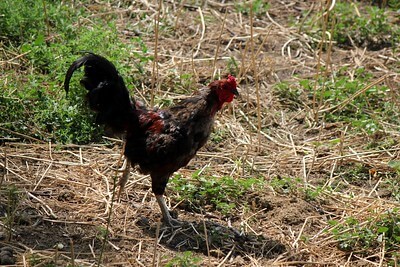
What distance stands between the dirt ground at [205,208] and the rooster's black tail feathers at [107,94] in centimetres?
74

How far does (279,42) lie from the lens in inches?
377

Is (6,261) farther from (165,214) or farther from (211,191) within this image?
(211,191)

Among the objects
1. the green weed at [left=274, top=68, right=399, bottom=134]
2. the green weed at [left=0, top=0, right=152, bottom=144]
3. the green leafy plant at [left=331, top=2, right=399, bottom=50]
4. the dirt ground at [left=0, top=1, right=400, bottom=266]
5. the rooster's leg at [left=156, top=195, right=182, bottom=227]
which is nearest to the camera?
the dirt ground at [left=0, top=1, right=400, bottom=266]

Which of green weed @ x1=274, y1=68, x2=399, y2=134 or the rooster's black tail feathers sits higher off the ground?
the rooster's black tail feathers

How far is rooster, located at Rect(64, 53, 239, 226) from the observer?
5.87m

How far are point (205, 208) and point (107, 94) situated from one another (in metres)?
1.36

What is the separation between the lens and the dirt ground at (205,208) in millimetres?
5613

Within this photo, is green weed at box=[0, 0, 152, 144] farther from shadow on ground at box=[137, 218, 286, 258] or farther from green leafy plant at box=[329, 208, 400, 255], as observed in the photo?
green leafy plant at box=[329, 208, 400, 255]

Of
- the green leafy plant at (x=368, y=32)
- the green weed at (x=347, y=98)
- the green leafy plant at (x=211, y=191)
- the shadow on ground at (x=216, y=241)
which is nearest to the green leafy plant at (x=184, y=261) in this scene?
the shadow on ground at (x=216, y=241)

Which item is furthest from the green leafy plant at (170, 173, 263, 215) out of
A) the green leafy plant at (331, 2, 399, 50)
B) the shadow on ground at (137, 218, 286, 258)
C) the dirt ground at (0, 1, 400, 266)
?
the green leafy plant at (331, 2, 399, 50)

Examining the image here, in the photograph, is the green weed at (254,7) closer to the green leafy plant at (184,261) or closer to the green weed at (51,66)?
the green weed at (51,66)

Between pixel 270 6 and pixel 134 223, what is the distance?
17.4 ft

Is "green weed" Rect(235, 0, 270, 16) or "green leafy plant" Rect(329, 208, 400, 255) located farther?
"green weed" Rect(235, 0, 270, 16)

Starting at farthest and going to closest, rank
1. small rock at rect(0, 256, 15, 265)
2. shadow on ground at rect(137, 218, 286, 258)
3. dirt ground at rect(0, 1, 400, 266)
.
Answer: shadow on ground at rect(137, 218, 286, 258) → dirt ground at rect(0, 1, 400, 266) → small rock at rect(0, 256, 15, 265)
